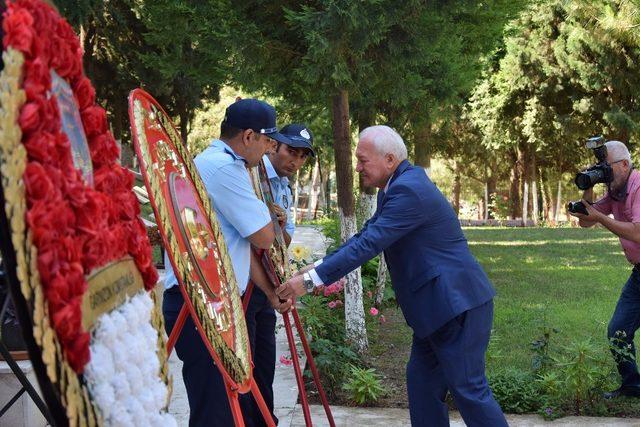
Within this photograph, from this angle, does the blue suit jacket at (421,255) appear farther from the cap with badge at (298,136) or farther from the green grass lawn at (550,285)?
the green grass lawn at (550,285)

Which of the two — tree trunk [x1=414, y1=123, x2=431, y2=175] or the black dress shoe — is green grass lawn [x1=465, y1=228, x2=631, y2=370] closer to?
the black dress shoe

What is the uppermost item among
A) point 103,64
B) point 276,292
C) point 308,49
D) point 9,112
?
point 103,64

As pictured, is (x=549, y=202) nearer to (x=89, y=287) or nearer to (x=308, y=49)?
(x=308, y=49)

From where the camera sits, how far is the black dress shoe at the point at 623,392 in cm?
656

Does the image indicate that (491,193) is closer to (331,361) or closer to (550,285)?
(550,285)

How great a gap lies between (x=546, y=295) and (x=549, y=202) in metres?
42.7

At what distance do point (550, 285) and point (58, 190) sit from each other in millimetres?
13700

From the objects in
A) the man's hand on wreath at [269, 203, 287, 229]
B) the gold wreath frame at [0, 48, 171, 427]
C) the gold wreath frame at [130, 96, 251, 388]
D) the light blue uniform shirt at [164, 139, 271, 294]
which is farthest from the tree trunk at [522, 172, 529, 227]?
the gold wreath frame at [0, 48, 171, 427]

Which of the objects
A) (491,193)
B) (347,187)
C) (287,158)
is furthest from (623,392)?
(491,193)

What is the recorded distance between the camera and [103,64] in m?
19.9

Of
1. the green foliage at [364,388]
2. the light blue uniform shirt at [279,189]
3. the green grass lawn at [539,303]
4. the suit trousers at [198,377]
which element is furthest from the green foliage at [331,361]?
the suit trousers at [198,377]

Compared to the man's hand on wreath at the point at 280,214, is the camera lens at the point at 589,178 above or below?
above

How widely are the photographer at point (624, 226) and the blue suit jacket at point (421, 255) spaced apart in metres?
2.00

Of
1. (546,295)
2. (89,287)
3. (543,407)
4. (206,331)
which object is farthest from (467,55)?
(89,287)
